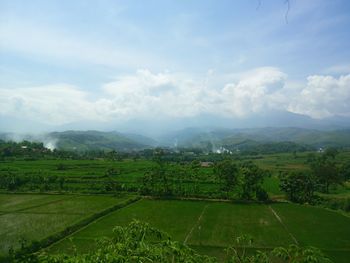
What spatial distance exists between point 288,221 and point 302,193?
16.7 m

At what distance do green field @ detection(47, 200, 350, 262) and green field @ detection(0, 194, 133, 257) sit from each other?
286 cm

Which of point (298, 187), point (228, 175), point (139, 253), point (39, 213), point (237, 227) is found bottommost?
point (237, 227)

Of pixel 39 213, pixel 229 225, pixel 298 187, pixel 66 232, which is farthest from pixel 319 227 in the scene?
pixel 39 213

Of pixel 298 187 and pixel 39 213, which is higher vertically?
pixel 298 187

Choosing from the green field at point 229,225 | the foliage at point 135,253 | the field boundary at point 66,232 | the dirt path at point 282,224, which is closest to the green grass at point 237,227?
the green field at point 229,225

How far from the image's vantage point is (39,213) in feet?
137

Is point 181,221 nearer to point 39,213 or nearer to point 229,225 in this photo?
point 229,225

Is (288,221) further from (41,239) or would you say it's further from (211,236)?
(41,239)

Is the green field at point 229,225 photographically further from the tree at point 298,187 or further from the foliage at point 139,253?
the foliage at point 139,253

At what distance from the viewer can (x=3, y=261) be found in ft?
73.2

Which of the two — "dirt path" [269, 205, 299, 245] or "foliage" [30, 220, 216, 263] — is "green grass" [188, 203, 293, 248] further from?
"foliage" [30, 220, 216, 263]

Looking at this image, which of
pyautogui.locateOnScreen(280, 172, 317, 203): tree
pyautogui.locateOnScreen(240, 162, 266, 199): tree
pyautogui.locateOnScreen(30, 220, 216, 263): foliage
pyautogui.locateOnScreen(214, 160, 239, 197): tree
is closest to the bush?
pyautogui.locateOnScreen(240, 162, 266, 199): tree

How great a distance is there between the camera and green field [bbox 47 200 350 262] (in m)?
30.8

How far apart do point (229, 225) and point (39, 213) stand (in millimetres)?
21901
